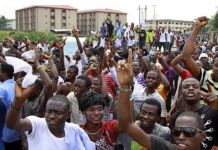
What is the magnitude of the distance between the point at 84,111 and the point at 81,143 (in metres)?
0.45

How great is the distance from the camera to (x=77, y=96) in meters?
3.84

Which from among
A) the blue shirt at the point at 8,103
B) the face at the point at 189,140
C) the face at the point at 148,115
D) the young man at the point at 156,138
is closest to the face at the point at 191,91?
the face at the point at 148,115

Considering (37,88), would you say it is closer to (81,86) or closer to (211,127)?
(81,86)

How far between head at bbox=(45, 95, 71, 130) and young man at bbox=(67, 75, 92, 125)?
0.95 metres

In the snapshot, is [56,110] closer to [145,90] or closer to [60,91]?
[60,91]

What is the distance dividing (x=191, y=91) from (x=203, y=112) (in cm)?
32

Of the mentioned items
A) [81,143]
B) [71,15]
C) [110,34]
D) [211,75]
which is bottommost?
[81,143]

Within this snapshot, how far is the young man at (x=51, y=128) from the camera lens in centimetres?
241

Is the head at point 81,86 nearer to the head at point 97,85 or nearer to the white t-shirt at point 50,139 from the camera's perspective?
the head at point 97,85

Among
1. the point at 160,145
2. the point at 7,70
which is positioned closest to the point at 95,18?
the point at 7,70

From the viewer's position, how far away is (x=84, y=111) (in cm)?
297

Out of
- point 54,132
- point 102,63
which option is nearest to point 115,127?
point 54,132

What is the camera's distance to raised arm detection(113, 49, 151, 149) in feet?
8.00

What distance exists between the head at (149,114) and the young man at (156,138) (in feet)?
1.80
